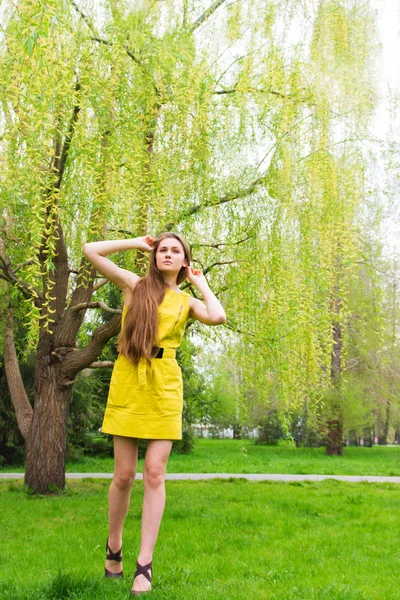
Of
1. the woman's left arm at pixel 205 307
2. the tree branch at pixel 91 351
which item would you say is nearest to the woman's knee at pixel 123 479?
the woman's left arm at pixel 205 307

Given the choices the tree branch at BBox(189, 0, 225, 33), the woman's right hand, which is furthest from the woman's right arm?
the tree branch at BBox(189, 0, 225, 33)

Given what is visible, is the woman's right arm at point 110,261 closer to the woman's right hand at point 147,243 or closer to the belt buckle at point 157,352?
the woman's right hand at point 147,243

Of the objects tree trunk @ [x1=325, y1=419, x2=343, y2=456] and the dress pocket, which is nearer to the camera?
the dress pocket

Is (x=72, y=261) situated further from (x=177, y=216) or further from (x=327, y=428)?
(x=327, y=428)

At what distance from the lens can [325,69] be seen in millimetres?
7234

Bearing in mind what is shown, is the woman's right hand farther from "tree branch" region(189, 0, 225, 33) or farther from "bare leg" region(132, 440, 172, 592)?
"tree branch" region(189, 0, 225, 33)

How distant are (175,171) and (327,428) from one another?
16642mm

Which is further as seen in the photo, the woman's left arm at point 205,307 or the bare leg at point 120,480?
the woman's left arm at point 205,307

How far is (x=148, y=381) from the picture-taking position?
3.22m

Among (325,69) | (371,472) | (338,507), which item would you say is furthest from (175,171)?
(371,472)

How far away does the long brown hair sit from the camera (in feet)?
10.6

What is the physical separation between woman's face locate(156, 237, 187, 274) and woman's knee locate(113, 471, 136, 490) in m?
1.11

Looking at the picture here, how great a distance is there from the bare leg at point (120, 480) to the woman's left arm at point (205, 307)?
757 mm

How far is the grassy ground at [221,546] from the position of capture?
3.44m
